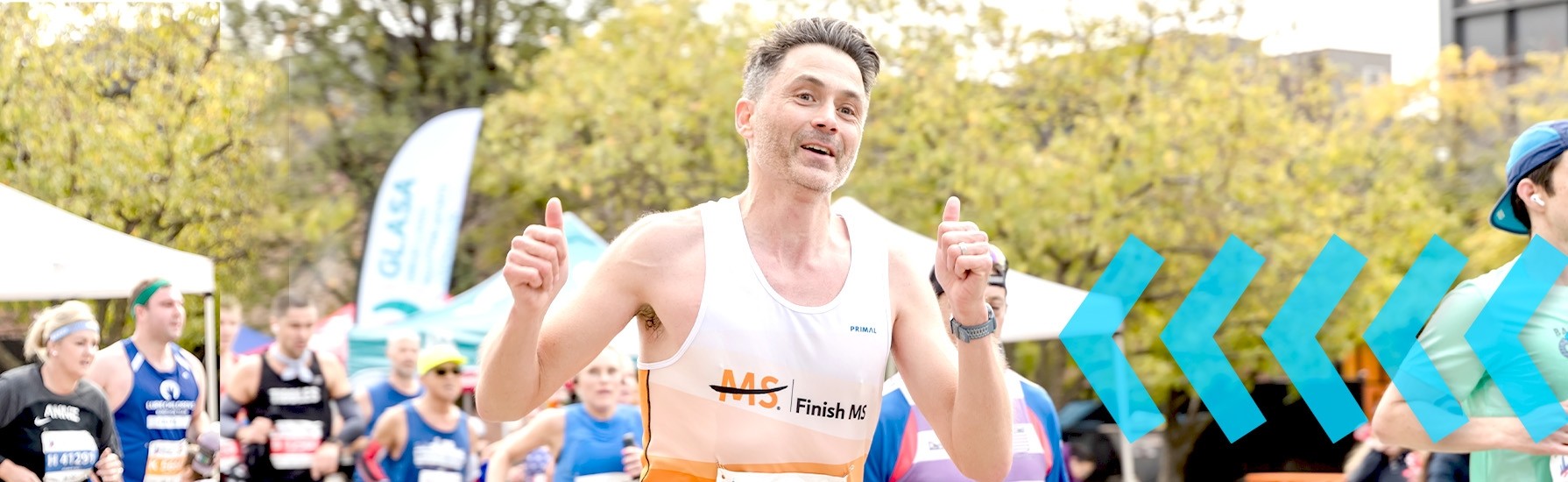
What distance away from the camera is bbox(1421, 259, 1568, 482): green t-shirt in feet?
10.5

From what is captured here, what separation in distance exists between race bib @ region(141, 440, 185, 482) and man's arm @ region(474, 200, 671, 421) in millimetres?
6369

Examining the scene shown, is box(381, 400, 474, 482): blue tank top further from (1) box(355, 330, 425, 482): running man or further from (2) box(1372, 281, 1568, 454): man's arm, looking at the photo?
(2) box(1372, 281, 1568, 454): man's arm

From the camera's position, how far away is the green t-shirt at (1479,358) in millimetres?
3186

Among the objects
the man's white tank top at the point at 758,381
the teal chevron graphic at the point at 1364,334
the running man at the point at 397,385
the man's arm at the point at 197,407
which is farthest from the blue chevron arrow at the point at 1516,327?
the man's arm at the point at 197,407

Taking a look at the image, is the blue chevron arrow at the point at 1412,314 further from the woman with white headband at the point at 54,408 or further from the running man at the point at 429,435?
the woman with white headband at the point at 54,408

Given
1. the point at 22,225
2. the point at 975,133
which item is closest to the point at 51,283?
the point at 22,225

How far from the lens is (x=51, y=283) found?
309 inches

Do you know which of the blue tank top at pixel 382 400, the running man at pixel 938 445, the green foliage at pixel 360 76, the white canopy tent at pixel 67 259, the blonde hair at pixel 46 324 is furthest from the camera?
the green foliage at pixel 360 76

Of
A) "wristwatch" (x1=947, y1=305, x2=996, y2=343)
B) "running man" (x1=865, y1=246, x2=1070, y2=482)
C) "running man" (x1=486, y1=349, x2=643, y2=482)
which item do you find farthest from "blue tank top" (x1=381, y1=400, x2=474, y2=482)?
"wristwatch" (x1=947, y1=305, x2=996, y2=343)

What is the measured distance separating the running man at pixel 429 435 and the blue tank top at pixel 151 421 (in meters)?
1.18

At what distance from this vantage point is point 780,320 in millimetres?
2527

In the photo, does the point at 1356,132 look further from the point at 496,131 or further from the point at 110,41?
the point at 110,41

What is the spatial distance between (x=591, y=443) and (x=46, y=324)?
2901 mm

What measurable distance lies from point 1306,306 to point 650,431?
2606 millimetres
